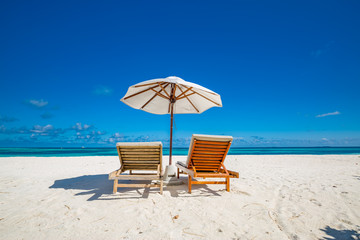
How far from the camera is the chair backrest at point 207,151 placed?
375cm

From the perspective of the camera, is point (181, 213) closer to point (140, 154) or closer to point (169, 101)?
point (140, 154)

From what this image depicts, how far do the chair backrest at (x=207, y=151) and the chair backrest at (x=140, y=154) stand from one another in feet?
2.34

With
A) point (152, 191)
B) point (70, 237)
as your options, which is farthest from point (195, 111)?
point (70, 237)

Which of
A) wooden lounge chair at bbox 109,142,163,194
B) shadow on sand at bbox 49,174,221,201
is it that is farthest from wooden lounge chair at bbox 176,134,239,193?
wooden lounge chair at bbox 109,142,163,194

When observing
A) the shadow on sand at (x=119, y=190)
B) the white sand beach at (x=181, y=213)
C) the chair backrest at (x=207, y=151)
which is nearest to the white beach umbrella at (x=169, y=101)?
the chair backrest at (x=207, y=151)

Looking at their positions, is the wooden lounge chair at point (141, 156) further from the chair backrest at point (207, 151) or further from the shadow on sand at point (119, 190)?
the chair backrest at point (207, 151)

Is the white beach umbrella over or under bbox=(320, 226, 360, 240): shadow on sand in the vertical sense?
over

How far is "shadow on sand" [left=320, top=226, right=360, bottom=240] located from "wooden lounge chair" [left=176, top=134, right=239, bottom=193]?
1.72 meters

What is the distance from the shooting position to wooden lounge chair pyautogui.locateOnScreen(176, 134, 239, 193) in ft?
12.2

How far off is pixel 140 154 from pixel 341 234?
335 centimetres

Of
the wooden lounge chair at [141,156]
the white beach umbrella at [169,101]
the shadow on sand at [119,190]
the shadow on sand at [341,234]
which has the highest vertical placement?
the white beach umbrella at [169,101]

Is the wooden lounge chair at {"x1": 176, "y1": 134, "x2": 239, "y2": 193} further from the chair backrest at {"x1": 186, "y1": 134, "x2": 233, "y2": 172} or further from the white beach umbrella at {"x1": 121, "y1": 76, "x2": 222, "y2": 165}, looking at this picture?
the white beach umbrella at {"x1": 121, "y1": 76, "x2": 222, "y2": 165}

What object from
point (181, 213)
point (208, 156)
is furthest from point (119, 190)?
point (208, 156)

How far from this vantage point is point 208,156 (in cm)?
401
